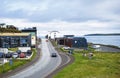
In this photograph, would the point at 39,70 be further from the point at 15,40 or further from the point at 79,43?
the point at 79,43

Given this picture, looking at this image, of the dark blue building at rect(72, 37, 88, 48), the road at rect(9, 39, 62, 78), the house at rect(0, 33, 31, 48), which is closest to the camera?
the road at rect(9, 39, 62, 78)

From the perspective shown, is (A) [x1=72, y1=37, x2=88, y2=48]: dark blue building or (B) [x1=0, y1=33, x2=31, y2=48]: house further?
(A) [x1=72, y1=37, x2=88, y2=48]: dark blue building

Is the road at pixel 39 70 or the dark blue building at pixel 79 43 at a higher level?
the dark blue building at pixel 79 43

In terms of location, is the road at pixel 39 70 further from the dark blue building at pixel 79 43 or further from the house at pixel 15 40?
the dark blue building at pixel 79 43

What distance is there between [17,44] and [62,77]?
372 ft

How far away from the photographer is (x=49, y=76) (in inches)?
2424

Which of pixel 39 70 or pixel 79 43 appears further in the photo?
pixel 79 43

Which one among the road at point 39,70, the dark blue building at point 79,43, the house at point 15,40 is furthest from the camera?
the dark blue building at point 79,43

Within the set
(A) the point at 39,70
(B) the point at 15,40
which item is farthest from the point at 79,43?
(A) the point at 39,70

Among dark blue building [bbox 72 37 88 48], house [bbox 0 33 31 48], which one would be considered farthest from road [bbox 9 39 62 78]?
dark blue building [bbox 72 37 88 48]

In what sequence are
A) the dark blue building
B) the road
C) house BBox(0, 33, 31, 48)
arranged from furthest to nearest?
the dark blue building → house BBox(0, 33, 31, 48) → the road

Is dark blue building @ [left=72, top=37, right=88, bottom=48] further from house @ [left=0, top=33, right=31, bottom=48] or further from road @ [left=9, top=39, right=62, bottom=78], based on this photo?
road @ [left=9, top=39, right=62, bottom=78]

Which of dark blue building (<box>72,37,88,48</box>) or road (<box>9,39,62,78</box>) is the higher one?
dark blue building (<box>72,37,88,48</box>)

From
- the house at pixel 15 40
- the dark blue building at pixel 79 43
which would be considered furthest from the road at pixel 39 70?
the dark blue building at pixel 79 43
